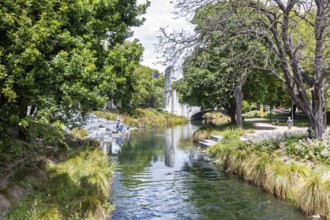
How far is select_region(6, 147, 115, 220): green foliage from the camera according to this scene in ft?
27.3

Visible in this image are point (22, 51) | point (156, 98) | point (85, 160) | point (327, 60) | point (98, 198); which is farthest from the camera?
point (156, 98)

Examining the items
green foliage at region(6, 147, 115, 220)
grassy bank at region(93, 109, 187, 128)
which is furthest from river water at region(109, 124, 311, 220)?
grassy bank at region(93, 109, 187, 128)

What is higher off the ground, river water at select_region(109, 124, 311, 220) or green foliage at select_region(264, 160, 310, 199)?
green foliage at select_region(264, 160, 310, 199)

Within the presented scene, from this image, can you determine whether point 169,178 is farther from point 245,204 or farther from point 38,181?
point 38,181

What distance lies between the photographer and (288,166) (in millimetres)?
12234

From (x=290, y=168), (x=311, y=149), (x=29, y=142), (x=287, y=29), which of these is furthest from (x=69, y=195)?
(x=287, y=29)

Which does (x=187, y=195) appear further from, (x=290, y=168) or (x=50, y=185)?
(x=50, y=185)

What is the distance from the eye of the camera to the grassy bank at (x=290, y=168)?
9.99m

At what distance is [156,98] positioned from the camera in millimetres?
71250

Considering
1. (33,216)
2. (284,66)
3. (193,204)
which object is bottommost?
(193,204)

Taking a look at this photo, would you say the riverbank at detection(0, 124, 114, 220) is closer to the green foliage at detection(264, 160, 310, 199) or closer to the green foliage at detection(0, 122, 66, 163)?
the green foliage at detection(0, 122, 66, 163)

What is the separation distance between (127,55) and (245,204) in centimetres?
821

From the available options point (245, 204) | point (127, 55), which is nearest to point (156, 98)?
point (127, 55)

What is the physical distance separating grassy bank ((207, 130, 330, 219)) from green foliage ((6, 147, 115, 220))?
577 centimetres
